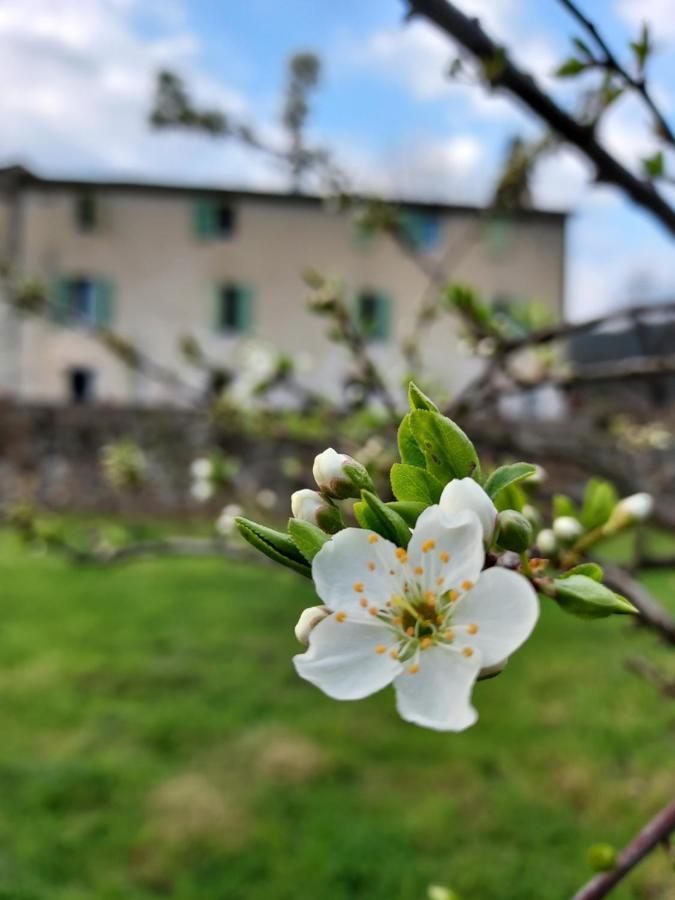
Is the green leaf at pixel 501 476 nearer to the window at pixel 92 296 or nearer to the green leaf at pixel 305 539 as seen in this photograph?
the green leaf at pixel 305 539

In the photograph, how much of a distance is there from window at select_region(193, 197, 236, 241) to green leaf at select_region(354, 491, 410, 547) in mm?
15063

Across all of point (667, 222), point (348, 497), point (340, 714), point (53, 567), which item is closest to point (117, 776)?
point (340, 714)

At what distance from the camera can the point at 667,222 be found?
1354 mm

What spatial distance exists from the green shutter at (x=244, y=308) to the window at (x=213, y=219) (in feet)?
3.12

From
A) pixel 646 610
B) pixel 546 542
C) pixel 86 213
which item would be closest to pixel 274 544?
pixel 546 542

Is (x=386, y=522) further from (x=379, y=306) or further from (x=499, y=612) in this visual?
(x=379, y=306)

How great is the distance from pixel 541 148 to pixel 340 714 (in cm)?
288

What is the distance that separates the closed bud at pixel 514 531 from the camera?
1.72 ft

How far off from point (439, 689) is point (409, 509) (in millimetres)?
108

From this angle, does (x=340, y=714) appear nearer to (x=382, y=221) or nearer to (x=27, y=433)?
(x=382, y=221)

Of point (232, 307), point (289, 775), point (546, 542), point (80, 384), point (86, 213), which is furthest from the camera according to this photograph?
point (80, 384)

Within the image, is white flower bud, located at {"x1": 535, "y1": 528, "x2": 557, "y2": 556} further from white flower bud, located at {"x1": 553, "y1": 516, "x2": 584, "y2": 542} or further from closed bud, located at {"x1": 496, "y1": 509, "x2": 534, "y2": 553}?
closed bud, located at {"x1": 496, "y1": 509, "x2": 534, "y2": 553}

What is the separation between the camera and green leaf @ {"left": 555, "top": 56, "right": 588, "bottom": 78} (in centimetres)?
113

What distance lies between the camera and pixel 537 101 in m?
1.12
